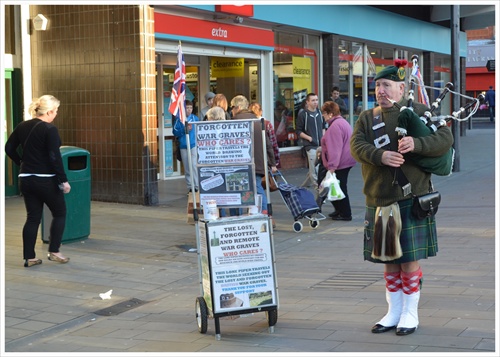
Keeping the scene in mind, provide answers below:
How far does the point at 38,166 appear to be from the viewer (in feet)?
27.6

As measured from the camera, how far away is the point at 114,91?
13.5 metres

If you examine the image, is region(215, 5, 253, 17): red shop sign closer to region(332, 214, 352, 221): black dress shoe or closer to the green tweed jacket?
region(332, 214, 352, 221): black dress shoe

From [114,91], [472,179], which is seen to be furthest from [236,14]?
[472,179]

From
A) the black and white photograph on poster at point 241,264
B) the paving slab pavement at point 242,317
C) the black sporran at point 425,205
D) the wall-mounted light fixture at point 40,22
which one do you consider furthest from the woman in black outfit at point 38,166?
the wall-mounted light fixture at point 40,22

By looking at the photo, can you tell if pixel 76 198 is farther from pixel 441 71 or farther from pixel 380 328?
pixel 441 71

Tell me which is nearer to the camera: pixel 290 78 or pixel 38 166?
pixel 38 166

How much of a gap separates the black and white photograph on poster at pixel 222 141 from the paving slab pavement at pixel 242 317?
51.0 inches

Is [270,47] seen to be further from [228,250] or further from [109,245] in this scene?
[228,250]

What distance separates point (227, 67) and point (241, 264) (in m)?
12.3

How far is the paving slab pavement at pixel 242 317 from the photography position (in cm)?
573

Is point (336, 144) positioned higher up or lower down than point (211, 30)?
lower down

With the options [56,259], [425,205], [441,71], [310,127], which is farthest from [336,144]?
[441,71]

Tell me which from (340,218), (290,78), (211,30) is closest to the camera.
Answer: (340,218)

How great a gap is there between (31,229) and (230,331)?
3300mm
